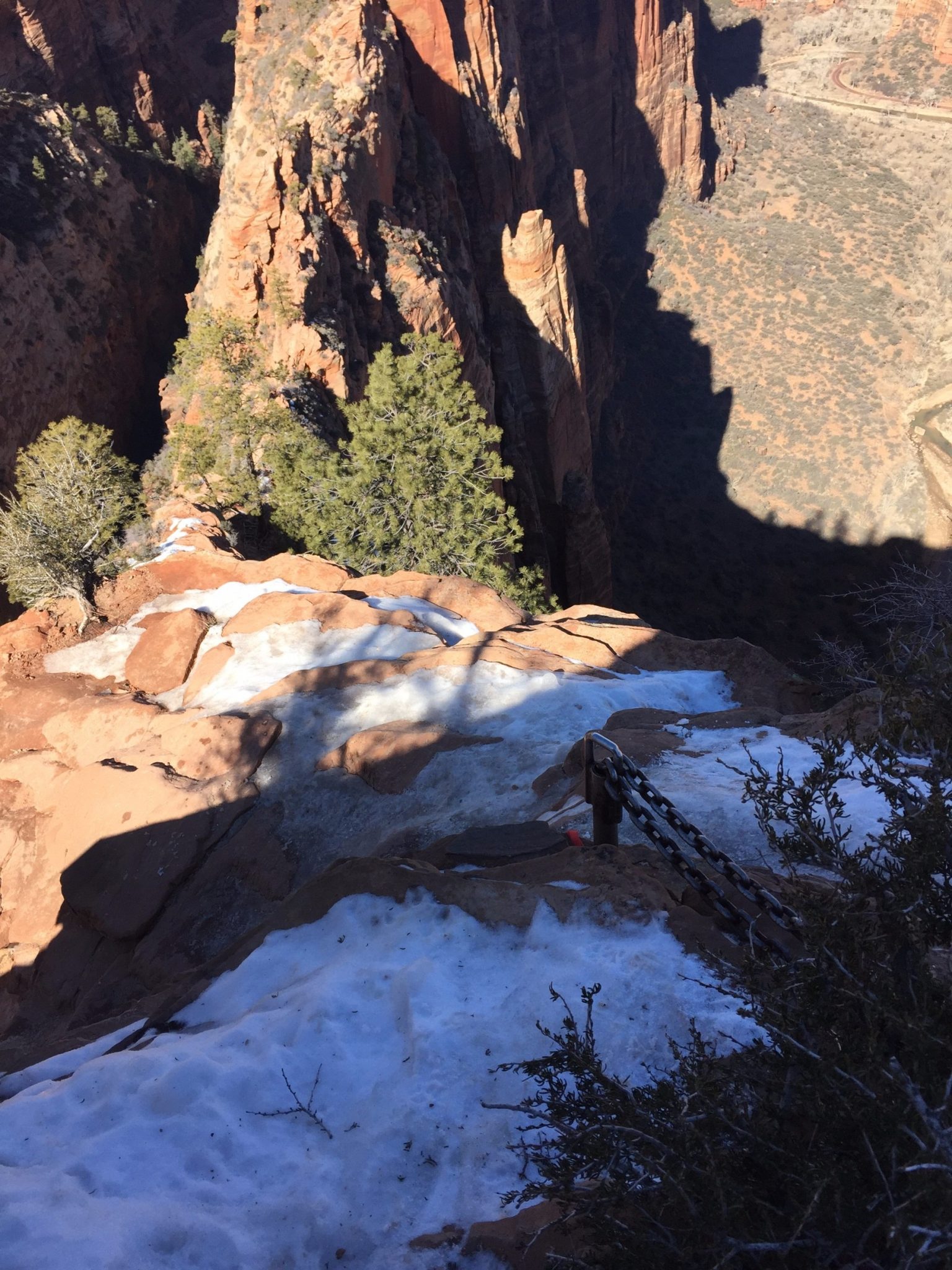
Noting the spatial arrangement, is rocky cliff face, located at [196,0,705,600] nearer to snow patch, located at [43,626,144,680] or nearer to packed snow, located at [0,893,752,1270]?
snow patch, located at [43,626,144,680]

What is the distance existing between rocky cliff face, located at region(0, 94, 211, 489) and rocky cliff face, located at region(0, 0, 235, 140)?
5.18 metres

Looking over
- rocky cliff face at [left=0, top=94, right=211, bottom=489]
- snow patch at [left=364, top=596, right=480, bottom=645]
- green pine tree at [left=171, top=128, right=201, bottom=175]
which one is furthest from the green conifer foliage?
green pine tree at [left=171, top=128, right=201, bottom=175]

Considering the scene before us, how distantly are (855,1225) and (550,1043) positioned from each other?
194cm

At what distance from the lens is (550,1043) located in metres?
4.19

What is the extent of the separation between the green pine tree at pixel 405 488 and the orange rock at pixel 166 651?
5.46 meters

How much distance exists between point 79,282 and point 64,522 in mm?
15441

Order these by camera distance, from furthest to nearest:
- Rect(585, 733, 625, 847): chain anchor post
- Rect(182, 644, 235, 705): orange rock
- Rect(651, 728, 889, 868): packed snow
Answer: Rect(182, 644, 235, 705): orange rock
Rect(651, 728, 889, 868): packed snow
Rect(585, 733, 625, 847): chain anchor post

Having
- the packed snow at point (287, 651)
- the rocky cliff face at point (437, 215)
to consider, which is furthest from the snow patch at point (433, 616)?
the rocky cliff face at point (437, 215)

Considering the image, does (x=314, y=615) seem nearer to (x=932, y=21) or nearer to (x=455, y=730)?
(x=455, y=730)

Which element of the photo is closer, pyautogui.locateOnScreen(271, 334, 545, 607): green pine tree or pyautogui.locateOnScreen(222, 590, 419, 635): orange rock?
pyautogui.locateOnScreen(222, 590, 419, 635): orange rock

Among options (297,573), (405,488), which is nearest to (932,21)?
(405,488)

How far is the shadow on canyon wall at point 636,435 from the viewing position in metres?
27.6

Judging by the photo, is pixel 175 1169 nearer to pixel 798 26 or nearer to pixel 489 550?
pixel 489 550

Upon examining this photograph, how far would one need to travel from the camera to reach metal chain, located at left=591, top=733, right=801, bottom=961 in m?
4.13
